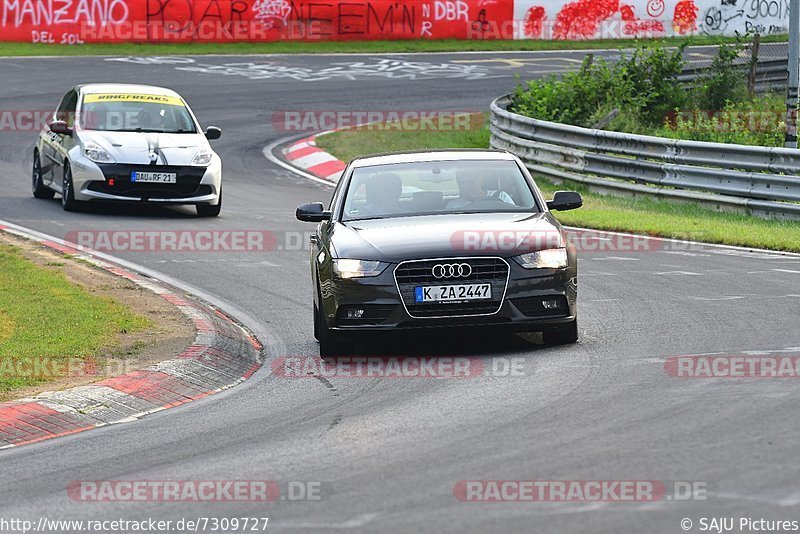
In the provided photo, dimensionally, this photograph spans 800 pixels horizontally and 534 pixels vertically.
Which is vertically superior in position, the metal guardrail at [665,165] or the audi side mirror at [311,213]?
the audi side mirror at [311,213]

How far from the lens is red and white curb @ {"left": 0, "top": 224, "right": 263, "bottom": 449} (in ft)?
27.9

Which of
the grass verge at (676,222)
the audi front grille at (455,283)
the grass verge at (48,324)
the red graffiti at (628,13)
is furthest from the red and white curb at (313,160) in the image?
the red graffiti at (628,13)

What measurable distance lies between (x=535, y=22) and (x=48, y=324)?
118 ft

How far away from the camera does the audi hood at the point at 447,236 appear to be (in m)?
10.1

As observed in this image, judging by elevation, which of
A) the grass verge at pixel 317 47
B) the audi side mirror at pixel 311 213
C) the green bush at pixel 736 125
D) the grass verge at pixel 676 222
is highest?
the audi side mirror at pixel 311 213

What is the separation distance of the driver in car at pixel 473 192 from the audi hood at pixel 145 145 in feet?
28.5

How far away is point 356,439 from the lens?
7.66 metres

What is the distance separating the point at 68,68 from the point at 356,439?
30.6 meters

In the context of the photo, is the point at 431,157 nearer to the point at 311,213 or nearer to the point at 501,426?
the point at 311,213

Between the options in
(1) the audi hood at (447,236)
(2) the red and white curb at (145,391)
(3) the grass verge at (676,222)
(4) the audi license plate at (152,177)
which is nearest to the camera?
(2) the red and white curb at (145,391)

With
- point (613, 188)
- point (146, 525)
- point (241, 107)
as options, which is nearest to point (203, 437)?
point (146, 525)

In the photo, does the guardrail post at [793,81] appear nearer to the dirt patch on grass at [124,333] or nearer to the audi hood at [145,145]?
the audi hood at [145,145]

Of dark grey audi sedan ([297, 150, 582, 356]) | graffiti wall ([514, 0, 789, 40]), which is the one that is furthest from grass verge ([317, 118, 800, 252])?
graffiti wall ([514, 0, 789, 40])

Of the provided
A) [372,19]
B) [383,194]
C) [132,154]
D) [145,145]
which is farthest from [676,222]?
[372,19]
